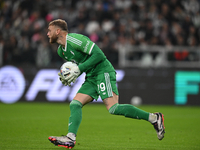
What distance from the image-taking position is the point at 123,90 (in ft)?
48.9

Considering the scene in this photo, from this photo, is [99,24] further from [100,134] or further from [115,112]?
[115,112]

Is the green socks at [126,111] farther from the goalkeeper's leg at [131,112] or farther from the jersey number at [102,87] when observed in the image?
the jersey number at [102,87]

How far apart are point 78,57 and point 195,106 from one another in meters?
9.98

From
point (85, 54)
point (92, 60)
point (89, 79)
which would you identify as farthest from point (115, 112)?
point (85, 54)

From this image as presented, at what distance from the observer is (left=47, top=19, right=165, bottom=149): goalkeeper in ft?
18.0

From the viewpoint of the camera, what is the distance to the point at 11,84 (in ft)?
48.3

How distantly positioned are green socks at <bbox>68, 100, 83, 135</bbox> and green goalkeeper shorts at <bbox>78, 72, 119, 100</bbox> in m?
0.27

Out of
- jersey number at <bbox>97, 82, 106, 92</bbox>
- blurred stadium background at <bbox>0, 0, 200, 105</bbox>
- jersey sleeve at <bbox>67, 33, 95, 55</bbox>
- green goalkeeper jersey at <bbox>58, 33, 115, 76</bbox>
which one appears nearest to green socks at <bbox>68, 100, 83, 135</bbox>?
jersey number at <bbox>97, 82, 106, 92</bbox>

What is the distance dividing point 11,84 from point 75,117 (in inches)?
384

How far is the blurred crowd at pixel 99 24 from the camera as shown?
1500cm

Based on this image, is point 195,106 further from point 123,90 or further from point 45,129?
point 45,129

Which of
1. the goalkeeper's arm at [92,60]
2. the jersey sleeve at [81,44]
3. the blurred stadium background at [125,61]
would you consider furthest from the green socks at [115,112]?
the blurred stadium background at [125,61]

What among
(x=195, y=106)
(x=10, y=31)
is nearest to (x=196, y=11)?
(x=195, y=106)

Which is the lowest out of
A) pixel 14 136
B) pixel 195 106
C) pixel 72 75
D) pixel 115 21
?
pixel 195 106
